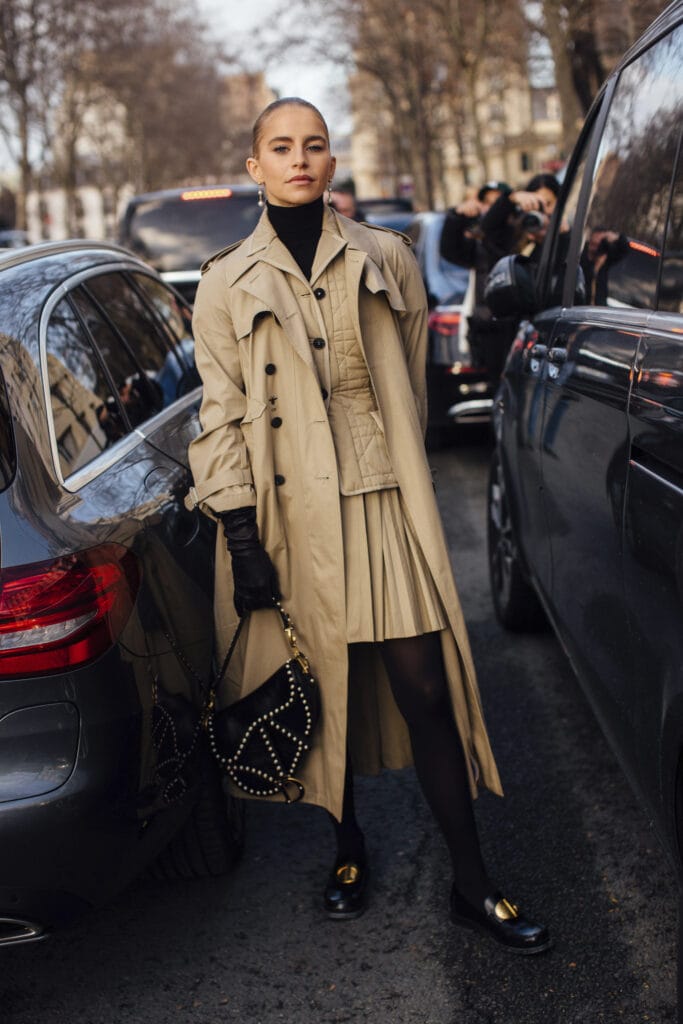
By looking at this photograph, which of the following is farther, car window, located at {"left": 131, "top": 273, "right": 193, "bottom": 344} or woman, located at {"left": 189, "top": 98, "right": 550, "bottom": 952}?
car window, located at {"left": 131, "top": 273, "right": 193, "bottom": 344}

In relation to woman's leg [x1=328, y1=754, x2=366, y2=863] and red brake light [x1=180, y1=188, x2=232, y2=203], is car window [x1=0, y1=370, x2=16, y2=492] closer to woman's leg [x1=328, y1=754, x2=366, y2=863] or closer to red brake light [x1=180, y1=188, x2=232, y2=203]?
woman's leg [x1=328, y1=754, x2=366, y2=863]

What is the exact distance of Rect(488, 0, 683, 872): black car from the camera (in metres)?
2.32

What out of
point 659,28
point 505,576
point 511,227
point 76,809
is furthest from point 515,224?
point 76,809

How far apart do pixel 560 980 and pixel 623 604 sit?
869 mm

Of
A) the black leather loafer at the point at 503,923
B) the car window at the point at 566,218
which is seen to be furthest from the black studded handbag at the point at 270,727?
the car window at the point at 566,218

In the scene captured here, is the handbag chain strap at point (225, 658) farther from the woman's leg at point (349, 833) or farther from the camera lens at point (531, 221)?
the camera lens at point (531, 221)

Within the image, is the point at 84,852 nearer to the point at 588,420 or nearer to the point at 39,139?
the point at 588,420

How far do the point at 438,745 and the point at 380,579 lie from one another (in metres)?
0.44

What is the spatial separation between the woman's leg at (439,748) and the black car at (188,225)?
26.9 ft

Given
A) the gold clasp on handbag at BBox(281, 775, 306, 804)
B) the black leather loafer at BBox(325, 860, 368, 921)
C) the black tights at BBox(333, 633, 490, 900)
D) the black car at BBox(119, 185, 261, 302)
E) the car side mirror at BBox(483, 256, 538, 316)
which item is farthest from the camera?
the black car at BBox(119, 185, 261, 302)

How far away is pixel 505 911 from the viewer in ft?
9.76

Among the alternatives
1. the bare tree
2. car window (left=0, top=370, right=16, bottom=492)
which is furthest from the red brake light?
the bare tree

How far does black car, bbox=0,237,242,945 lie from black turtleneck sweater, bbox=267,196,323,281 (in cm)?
64

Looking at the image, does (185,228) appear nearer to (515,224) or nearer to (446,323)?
(446,323)
